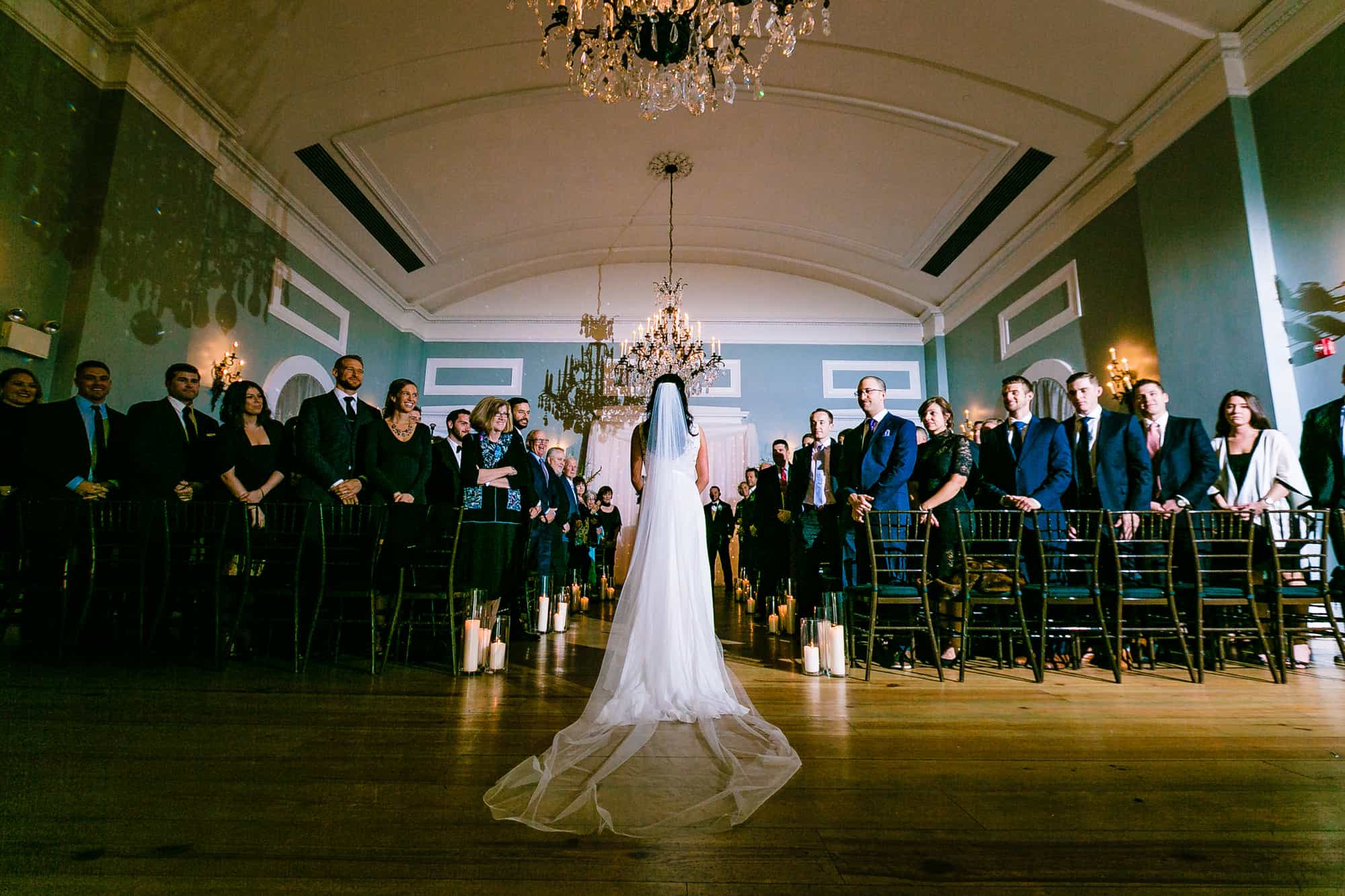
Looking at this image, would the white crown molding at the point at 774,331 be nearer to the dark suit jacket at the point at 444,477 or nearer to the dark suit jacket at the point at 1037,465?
the dark suit jacket at the point at 444,477

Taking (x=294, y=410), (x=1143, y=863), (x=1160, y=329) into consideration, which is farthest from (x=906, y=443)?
(x=294, y=410)

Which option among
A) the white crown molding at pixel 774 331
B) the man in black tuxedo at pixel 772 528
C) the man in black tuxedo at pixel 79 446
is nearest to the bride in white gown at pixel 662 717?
the man in black tuxedo at pixel 772 528

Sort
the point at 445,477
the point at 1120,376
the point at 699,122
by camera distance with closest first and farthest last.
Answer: the point at 445,477 → the point at 1120,376 → the point at 699,122

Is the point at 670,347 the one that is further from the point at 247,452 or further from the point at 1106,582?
the point at 1106,582

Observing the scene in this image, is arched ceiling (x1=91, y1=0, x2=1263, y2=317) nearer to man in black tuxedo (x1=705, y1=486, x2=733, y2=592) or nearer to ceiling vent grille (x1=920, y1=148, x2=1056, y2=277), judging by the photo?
ceiling vent grille (x1=920, y1=148, x2=1056, y2=277)

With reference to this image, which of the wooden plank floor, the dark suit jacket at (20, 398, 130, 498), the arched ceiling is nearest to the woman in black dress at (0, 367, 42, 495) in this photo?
the dark suit jacket at (20, 398, 130, 498)

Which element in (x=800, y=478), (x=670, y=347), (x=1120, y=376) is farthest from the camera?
(x=670, y=347)

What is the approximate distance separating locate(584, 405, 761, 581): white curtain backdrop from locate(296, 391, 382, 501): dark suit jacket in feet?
20.8

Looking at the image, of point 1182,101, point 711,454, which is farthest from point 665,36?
point 711,454

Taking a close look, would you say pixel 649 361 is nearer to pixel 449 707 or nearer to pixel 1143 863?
pixel 449 707

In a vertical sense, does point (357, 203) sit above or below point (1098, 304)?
above

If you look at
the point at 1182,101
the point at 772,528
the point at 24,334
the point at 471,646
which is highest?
the point at 1182,101

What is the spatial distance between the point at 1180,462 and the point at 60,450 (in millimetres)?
6393

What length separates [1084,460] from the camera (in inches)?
148
